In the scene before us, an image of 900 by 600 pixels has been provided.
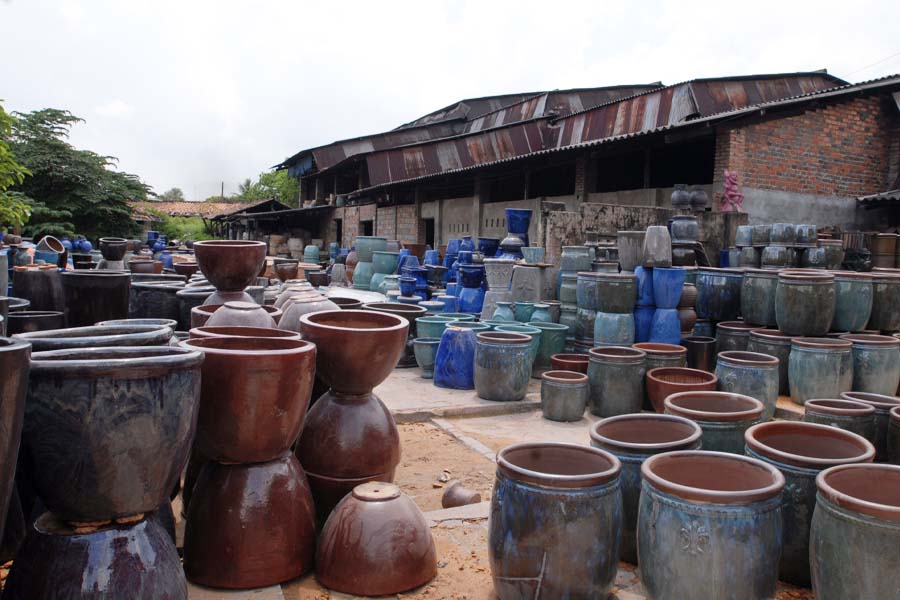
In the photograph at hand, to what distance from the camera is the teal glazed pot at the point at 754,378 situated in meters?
4.78

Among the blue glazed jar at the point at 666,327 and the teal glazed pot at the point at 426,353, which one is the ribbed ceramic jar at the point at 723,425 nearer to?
the blue glazed jar at the point at 666,327

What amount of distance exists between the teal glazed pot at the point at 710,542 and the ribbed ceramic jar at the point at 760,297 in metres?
4.05

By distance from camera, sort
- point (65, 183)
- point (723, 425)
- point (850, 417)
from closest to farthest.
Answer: point (723, 425), point (850, 417), point (65, 183)

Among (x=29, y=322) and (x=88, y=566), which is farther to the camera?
(x=29, y=322)

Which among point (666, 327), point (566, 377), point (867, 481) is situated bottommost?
point (566, 377)

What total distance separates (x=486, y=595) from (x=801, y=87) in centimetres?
1689

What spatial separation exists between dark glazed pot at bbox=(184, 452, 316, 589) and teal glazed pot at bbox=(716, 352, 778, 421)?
3.55m

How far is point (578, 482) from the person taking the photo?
2.27 metres

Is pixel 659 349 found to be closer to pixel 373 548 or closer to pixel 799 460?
pixel 799 460

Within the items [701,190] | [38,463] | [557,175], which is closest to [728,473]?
[38,463]

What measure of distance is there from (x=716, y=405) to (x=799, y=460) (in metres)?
0.91

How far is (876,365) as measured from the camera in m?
5.10

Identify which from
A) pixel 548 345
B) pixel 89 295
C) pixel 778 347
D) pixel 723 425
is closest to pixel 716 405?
pixel 723 425

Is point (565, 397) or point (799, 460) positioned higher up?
point (799, 460)
